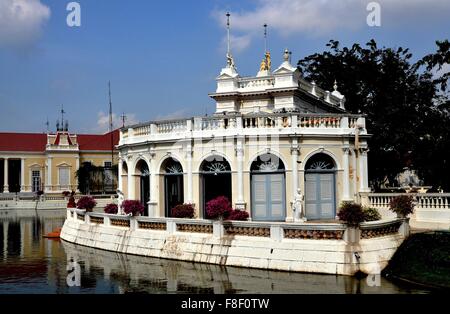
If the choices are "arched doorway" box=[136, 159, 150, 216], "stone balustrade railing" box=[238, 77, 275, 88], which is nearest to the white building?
"arched doorway" box=[136, 159, 150, 216]

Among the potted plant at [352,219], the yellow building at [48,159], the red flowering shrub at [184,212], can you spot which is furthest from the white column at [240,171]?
the yellow building at [48,159]

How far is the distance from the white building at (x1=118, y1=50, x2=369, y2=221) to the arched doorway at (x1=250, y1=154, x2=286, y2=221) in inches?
1.6

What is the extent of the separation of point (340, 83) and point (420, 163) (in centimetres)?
1908

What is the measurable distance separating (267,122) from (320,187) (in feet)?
12.0

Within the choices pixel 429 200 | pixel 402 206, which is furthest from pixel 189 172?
pixel 429 200

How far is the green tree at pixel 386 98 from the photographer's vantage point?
3684cm

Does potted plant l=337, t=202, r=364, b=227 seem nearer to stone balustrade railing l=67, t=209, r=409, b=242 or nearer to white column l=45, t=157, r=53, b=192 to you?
stone balustrade railing l=67, t=209, r=409, b=242

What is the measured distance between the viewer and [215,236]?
1795cm

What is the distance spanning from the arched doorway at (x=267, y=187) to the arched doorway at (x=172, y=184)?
3703mm

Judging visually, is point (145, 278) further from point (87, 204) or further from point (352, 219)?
point (87, 204)

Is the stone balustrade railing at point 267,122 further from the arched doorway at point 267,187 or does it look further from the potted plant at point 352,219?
the potted plant at point 352,219

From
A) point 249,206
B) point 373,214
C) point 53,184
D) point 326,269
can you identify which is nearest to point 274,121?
point 249,206

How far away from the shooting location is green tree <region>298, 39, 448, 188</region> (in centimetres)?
3684

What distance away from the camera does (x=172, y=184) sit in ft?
82.1
